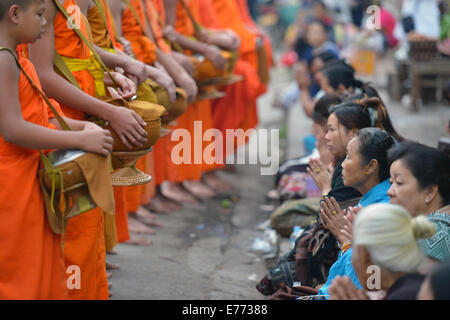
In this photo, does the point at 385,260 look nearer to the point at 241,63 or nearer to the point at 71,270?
the point at 71,270

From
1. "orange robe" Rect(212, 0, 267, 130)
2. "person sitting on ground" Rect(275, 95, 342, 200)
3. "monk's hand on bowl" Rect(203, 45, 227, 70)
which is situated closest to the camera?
"person sitting on ground" Rect(275, 95, 342, 200)

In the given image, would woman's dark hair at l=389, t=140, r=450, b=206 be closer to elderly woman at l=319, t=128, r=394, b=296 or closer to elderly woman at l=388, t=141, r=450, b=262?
elderly woman at l=388, t=141, r=450, b=262

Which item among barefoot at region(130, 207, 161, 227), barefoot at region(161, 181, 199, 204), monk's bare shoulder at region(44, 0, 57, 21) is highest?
monk's bare shoulder at region(44, 0, 57, 21)

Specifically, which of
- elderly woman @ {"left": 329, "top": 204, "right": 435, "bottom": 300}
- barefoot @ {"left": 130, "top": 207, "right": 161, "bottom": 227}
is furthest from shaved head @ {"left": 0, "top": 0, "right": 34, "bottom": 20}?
barefoot @ {"left": 130, "top": 207, "right": 161, "bottom": 227}

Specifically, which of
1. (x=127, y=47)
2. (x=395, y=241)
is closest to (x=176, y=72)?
(x=127, y=47)

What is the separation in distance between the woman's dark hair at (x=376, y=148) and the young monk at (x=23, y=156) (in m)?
1.19

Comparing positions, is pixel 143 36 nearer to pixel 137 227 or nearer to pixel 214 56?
pixel 214 56

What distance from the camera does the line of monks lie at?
2545mm

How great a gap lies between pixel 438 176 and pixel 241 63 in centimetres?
426

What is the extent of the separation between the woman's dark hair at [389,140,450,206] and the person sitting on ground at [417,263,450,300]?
2.44ft

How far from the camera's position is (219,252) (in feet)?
16.0

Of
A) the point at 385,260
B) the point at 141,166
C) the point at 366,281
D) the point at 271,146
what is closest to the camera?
the point at 385,260

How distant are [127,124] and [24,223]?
0.79 m
